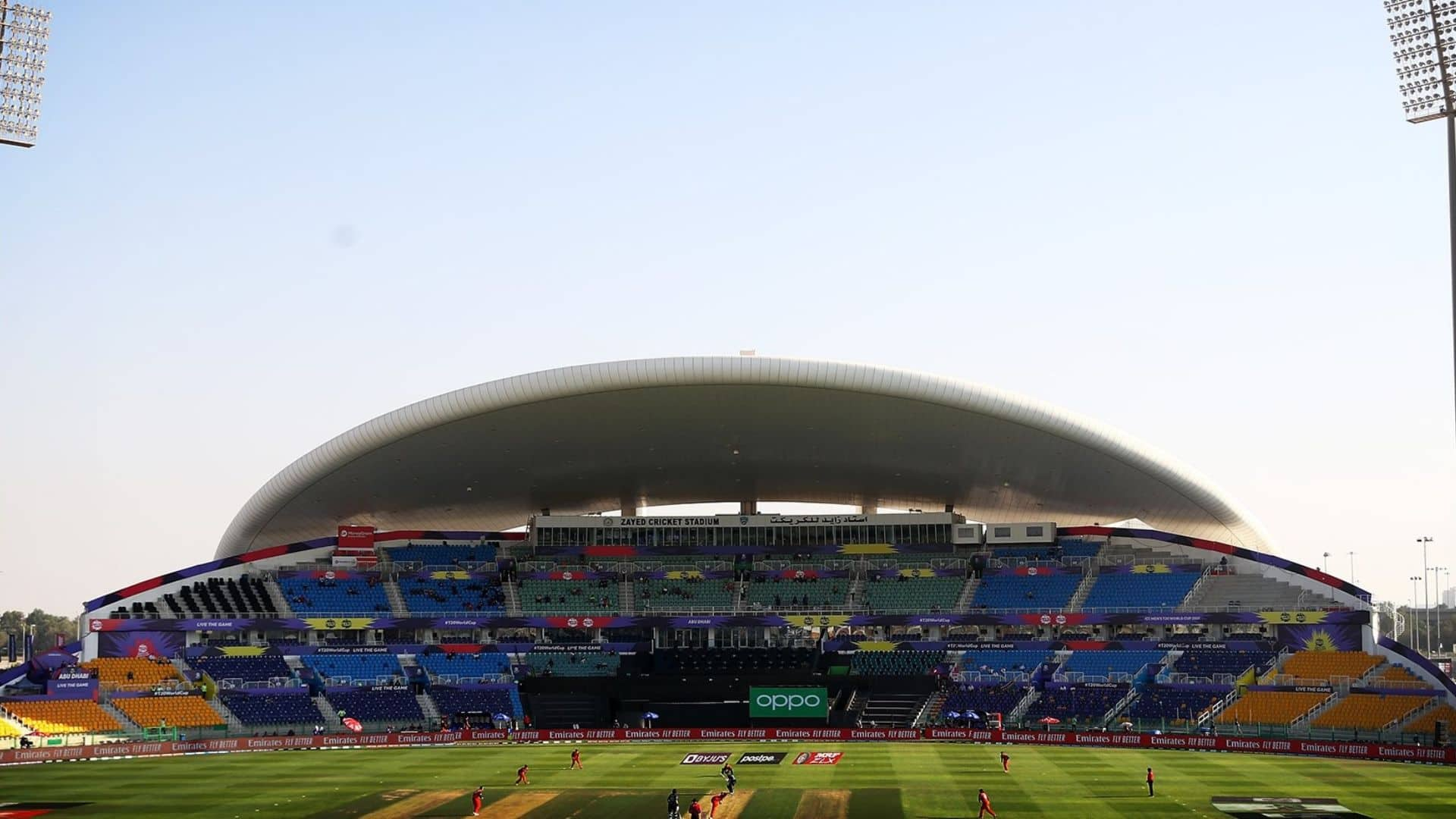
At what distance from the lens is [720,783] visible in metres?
55.9

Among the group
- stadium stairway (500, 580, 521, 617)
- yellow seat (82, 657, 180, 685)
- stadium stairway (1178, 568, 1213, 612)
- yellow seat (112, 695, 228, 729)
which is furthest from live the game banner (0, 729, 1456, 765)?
stadium stairway (1178, 568, 1213, 612)

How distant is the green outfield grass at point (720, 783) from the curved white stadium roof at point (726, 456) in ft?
66.2

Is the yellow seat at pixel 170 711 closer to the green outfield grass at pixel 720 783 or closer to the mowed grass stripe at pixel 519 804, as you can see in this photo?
the green outfield grass at pixel 720 783

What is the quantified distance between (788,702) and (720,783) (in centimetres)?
2841

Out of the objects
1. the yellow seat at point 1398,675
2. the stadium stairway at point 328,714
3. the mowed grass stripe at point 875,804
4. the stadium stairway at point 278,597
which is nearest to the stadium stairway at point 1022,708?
the yellow seat at point 1398,675

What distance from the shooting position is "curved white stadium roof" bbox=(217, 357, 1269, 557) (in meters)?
81.2

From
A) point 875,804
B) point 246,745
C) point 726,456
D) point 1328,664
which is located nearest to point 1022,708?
point 1328,664

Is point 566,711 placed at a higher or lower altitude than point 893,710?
lower

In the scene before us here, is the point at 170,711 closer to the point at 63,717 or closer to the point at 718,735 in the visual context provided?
the point at 63,717

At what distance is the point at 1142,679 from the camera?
84.3 metres

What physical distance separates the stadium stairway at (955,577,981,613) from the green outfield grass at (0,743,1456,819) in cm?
2462

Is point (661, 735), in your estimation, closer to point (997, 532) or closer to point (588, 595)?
point (588, 595)

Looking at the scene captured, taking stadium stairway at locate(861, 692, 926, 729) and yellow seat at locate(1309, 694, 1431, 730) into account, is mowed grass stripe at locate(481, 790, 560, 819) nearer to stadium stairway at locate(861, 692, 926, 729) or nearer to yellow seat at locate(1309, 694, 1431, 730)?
stadium stairway at locate(861, 692, 926, 729)

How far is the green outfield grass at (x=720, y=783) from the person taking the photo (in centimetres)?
4909
